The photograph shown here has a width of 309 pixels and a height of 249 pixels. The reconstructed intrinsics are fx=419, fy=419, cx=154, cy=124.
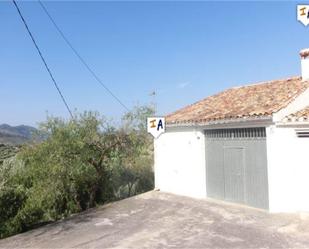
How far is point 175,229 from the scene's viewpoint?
13.0 meters

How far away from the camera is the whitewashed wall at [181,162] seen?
17828mm

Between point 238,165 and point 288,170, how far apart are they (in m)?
2.37

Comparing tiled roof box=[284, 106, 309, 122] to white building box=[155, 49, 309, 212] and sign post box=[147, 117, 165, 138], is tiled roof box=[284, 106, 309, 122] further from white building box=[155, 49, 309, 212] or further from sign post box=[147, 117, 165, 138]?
sign post box=[147, 117, 165, 138]

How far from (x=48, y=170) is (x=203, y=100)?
8.53 metres

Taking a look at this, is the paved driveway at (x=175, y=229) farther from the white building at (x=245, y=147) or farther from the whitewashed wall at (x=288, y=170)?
the white building at (x=245, y=147)

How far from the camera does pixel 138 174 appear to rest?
23.2 metres

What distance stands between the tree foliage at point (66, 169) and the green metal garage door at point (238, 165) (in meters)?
4.79

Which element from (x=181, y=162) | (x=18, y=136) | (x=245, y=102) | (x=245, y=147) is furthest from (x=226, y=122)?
(x=18, y=136)

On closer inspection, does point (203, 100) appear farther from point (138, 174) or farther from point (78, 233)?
point (78, 233)

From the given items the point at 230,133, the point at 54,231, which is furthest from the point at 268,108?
the point at 54,231

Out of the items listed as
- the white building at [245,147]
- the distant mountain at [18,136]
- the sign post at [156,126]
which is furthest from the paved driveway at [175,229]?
the distant mountain at [18,136]

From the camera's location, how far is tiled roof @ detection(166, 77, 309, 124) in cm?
1485

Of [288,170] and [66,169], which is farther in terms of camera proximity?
[66,169]

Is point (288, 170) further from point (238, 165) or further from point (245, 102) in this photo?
point (245, 102)
